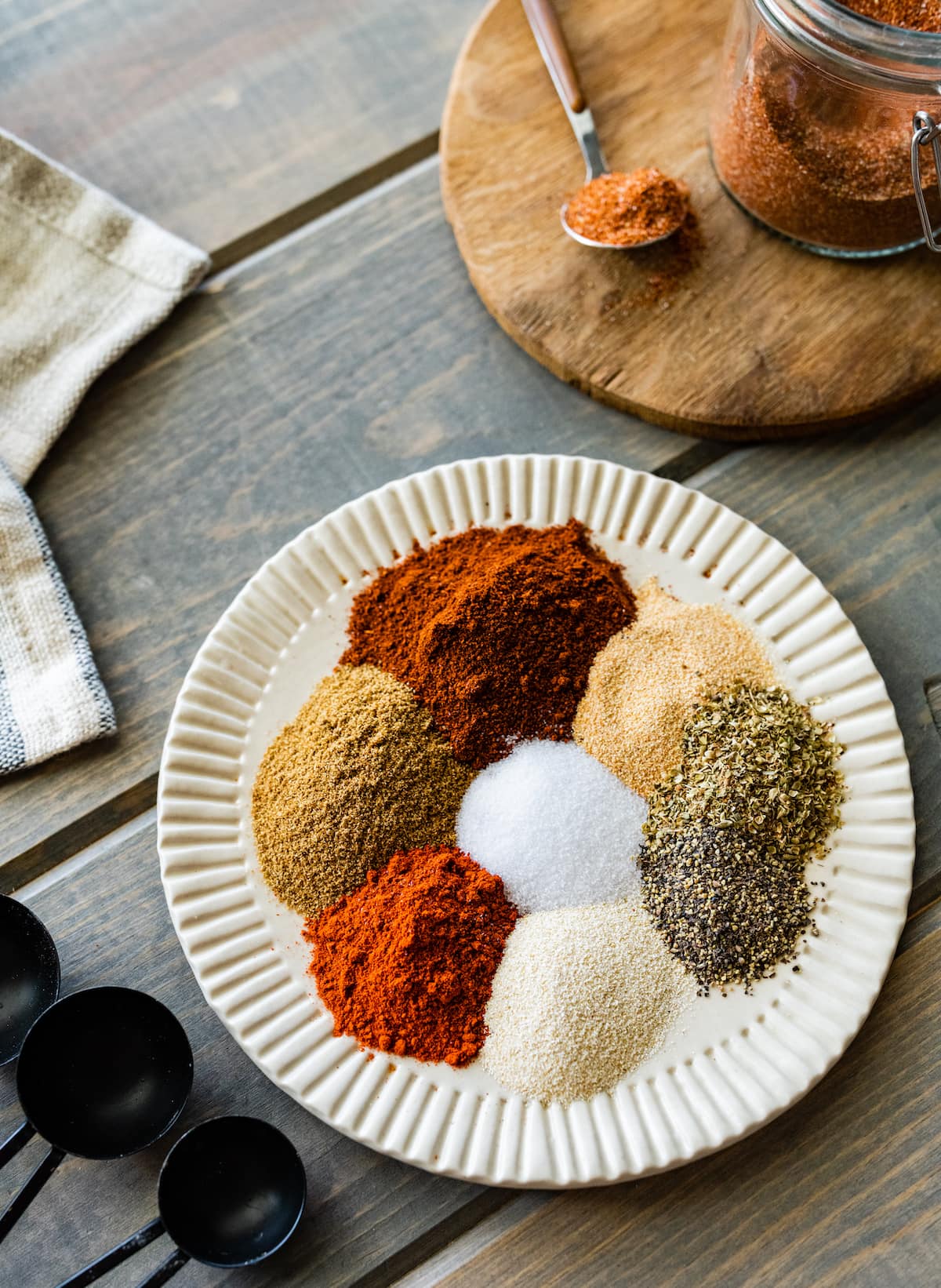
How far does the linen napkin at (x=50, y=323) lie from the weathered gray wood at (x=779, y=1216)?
606mm

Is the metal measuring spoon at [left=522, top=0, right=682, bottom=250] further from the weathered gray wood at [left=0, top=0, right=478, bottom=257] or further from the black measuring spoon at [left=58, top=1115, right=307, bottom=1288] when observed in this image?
the black measuring spoon at [left=58, top=1115, right=307, bottom=1288]

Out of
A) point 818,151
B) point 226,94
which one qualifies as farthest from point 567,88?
point 226,94

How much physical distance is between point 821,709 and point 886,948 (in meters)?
0.20

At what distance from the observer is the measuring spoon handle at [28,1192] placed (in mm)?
766

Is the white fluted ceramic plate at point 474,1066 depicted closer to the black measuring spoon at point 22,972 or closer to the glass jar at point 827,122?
the black measuring spoon at point 22,972

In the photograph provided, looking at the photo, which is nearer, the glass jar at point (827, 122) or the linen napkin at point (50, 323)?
the glass jar at point (827, 122)

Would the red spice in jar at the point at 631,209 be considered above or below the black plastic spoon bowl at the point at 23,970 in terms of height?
above

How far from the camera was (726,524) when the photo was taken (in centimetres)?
91

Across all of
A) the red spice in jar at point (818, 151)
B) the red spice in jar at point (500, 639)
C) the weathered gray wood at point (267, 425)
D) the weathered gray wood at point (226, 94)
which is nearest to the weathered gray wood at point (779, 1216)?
the red spice in jar at point (500, 639)

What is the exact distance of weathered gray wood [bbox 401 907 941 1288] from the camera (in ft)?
2.64

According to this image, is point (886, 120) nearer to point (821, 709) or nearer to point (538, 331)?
point (538, 331)

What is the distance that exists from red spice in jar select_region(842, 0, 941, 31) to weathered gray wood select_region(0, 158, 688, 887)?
38cm

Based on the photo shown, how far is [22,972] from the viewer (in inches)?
33.7

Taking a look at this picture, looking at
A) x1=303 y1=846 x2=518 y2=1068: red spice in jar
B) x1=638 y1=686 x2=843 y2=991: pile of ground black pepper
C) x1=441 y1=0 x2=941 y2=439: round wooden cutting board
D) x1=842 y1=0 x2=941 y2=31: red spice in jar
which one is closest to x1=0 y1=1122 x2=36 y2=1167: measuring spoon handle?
x1=303 y1=846 x2=518 y2=1068: red spice in jar
